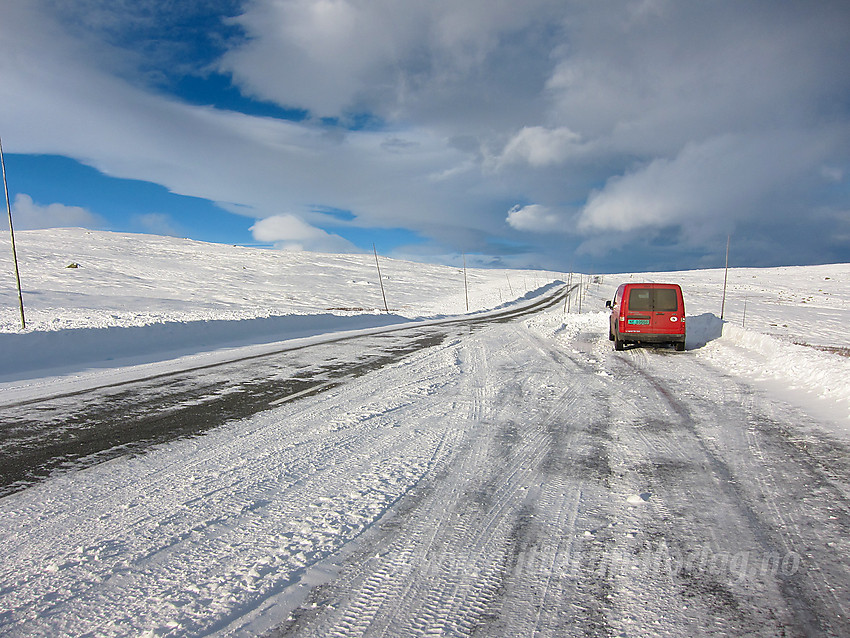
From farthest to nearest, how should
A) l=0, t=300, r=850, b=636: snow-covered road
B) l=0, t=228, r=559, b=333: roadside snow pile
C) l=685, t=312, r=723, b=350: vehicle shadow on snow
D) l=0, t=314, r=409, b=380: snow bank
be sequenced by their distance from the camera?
1. l=0, t=228, r=559, b=333: roadside snow pile
2. l=685, t=312, r=723, b=350: vehicle shadow on snow
3. l=0, t=314, r=409, b=380: snow bank
4. l=0, t=300, r=850, b=636: snow-covered road

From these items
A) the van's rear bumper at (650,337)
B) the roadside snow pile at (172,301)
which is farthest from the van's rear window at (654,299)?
the roadside snow pile at (172,301)

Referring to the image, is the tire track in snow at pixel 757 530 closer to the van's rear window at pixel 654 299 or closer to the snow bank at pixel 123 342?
the van's rear window at pixel 654 299

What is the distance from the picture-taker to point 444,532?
3143mm

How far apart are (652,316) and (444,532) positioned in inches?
448

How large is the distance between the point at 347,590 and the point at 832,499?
3.80m

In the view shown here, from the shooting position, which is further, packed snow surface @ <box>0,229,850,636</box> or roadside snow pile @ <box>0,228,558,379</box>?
roadside snow pile @ <box>0,228,558,379</box>

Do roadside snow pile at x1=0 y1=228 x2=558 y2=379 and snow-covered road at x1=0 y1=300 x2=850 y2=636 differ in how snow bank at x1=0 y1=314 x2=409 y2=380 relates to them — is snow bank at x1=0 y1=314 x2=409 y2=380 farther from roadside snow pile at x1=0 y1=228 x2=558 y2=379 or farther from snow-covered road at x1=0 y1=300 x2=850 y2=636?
snow-covered road at x1=0 y1=300 x2=850 y2=636

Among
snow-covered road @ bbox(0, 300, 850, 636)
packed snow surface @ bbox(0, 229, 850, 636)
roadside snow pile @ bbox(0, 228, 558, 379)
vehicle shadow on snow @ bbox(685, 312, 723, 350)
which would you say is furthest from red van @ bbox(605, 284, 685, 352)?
roadside snow pile @ bbox(0, 228, 558, 379)

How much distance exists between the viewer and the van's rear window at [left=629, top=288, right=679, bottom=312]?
12.7 meters

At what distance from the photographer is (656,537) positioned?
309 centimetres

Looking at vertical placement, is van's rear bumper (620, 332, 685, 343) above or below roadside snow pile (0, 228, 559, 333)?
below

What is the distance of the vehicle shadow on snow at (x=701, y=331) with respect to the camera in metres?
14.5

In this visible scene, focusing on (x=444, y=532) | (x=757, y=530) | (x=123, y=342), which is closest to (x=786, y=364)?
(x=757, y=530)

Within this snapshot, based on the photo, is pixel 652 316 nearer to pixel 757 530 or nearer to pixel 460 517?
pixel 757 530
